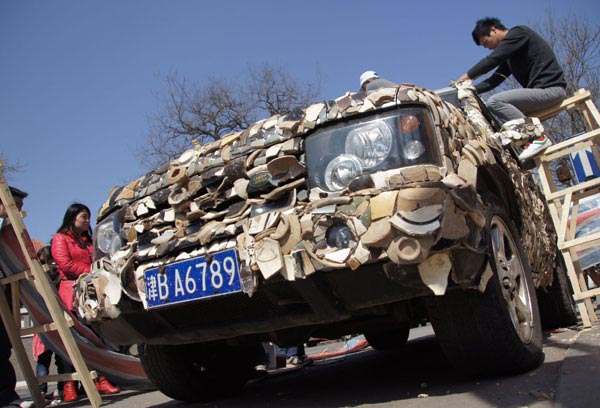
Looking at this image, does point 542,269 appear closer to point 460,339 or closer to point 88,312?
point 460,339

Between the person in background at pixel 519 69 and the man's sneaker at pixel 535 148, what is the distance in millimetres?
283

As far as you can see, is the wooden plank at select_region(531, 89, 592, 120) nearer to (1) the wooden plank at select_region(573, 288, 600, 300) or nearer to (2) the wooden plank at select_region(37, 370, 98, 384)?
(1) the wooden plank at select_region(573, 288, 600, 300)

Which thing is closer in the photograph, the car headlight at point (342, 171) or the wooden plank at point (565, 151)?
the car headlight at point (342, 171)

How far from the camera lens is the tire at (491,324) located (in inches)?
93.3

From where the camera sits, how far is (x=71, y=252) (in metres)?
4.92

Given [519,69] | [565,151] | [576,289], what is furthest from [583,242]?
[519,69]

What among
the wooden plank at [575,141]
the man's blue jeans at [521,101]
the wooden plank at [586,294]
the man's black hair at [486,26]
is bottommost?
the wooden plank at [586,294]

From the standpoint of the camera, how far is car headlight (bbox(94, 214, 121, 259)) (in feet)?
9.78

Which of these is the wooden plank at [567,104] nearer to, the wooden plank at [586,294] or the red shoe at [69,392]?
the wooden plank at [586,294]

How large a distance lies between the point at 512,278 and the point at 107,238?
2094mm

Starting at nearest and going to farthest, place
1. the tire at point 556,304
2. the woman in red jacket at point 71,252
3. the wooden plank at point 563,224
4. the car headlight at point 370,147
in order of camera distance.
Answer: the car headlight at point 370,147 < the wooden plank at point 563,224 < the tire at point 556,304 < the woman in red jacket at point 71,252

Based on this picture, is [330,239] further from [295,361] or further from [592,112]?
[295,361]

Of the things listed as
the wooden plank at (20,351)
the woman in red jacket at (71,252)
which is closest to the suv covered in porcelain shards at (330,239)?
the wooden plank at (20,351)

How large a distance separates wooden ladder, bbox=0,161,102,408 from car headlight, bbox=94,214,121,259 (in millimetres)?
1285
